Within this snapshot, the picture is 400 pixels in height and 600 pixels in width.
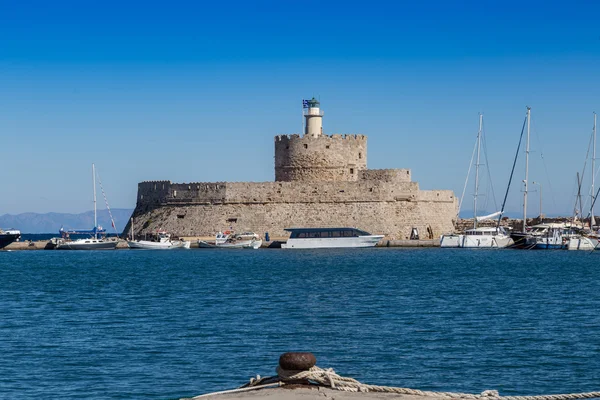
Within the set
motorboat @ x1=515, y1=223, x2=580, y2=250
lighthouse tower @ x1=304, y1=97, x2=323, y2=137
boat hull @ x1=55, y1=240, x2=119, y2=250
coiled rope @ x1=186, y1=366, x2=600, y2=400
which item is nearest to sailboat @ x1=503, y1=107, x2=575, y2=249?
motorboat @ x1=515, y1=223, x2=580, y2=250

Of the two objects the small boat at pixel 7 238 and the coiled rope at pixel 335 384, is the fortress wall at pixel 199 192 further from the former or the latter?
the coiled rope at pixel 335 384

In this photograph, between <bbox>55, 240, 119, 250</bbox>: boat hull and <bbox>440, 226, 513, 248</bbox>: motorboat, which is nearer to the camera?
<bbox>440, 226, 513, 248</bbox>: motorboat

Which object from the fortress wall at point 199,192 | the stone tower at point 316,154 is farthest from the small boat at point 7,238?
the stone tower at point 316,154

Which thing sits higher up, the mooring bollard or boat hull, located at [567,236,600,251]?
boat hull, located at [567,236,600,251]

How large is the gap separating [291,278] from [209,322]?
39.7ft

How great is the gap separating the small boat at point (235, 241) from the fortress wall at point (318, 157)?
392cm

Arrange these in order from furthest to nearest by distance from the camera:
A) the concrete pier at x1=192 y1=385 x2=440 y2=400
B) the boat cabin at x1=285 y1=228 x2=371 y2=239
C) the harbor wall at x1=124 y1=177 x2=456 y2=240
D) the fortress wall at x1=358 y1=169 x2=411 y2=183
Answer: the fortress wall at x1=358 y1=169 x2=411 y2=183, the harbor wall at x1=124 y1=177 x2=456 y2=240, the boat cabin at x1=285 y1=228 x2=371 y2=239, the concrete pier at x1=192 y1=385 x2=440 y2=400

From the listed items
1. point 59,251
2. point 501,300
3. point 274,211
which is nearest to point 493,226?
point 274,211

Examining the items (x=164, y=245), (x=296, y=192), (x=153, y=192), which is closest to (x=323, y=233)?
(x=296, y=192)

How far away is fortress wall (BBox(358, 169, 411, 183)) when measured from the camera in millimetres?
52406

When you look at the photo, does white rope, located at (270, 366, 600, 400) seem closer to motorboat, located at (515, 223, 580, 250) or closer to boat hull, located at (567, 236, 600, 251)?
boat hull, located at (567, 236, 600, 251)

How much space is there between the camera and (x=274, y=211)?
50.4m

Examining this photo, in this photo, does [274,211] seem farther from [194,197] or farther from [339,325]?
[339,325]

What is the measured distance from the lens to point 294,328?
1762 cm
